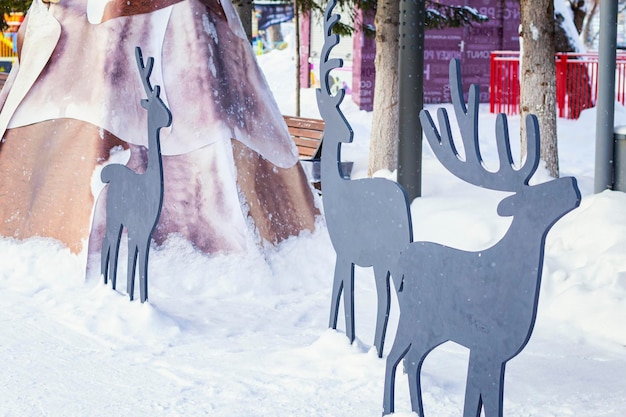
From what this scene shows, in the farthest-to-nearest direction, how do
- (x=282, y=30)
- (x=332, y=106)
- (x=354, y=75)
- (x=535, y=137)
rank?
(x=282, y=30) → (x=354, y=75) → (x=332, y=106) → (x=535, y=137)

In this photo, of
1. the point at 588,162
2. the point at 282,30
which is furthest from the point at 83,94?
the point at 282,30

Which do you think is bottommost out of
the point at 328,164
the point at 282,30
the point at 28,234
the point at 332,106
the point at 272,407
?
the point at 272,407

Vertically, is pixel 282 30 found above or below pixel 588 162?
above

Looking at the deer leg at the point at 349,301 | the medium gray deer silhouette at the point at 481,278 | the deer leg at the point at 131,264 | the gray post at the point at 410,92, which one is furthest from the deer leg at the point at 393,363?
the gray post at the point at 410,92

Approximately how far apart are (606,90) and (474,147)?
14.9 feet

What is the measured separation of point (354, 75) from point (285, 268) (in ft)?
44.6

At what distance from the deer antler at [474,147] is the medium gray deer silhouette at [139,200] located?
2238 mm

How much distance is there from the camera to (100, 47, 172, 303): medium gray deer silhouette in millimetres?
5762

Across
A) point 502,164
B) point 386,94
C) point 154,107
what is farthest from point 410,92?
point 502,164

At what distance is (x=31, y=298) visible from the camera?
21.1 ft

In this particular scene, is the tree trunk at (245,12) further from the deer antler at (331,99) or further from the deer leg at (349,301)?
the deer leg at (349,301)

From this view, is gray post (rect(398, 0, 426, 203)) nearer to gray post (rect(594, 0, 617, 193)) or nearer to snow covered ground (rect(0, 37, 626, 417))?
snow covered ground (rect(0, 37, 626, 417))

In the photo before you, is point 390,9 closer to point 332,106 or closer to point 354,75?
point 332,106

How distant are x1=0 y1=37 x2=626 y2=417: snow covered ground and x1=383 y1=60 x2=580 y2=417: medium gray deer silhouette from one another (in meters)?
0.47
